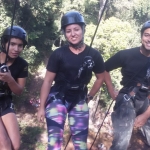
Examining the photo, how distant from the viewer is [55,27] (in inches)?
643

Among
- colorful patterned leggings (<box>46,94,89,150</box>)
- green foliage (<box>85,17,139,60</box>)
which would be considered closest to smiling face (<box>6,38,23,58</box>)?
colorful patterned leggings (<box>46,94,89,150</box>)

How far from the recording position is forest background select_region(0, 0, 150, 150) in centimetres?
991

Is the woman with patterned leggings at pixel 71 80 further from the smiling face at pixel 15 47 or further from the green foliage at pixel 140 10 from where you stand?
the green foliage at pixel 140 10

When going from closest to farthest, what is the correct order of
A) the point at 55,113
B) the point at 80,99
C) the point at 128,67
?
the point at 55,113
the point at 80,99
the point at 128,67

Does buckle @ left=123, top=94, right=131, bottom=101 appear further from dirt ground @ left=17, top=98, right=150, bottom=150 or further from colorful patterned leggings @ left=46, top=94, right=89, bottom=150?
dirt ground @ left=17, top=98, right=150, bottom=150

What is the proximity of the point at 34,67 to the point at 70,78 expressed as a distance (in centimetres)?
1324

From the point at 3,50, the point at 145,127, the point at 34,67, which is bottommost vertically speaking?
the point at 34,67

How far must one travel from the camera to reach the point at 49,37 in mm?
16609

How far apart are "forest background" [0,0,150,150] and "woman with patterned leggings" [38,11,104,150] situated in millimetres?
7195

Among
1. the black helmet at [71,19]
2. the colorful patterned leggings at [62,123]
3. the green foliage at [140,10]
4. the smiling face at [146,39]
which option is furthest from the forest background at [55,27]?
the colorful patterned leggings at [62,123]

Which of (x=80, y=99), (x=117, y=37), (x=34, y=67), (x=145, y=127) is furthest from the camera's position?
(x=34, y=67)

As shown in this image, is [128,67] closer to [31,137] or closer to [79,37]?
[79,37]

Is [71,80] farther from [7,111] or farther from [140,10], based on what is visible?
[140,10]

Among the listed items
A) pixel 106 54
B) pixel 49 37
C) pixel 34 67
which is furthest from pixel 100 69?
pixel 49 37
